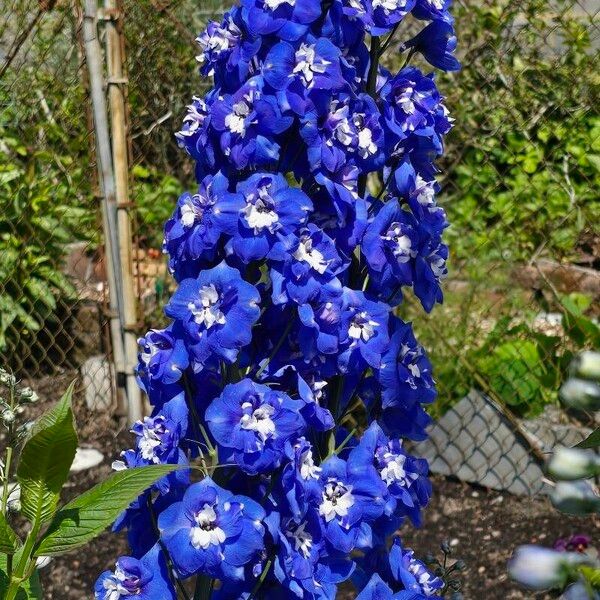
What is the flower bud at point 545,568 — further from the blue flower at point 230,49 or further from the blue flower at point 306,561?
the blue flower at point 230,49

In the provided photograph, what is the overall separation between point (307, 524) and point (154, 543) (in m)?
0.24

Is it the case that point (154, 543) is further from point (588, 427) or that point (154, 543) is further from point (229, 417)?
point (588, 427)

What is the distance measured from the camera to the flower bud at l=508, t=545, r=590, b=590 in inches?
28.6

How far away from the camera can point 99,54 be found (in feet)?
11.7

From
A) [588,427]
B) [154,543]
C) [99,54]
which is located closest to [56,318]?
[99,54]

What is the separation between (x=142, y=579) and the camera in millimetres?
1319

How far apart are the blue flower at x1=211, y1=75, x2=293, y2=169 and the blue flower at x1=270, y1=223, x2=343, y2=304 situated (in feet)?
0.37

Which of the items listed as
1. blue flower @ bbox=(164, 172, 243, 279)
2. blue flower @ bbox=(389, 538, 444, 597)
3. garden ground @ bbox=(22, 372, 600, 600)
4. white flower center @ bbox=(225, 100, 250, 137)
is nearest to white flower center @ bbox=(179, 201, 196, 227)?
blue flower @ bbox=(164, 172, 243, 279)

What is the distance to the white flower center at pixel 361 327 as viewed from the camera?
4.31 ft

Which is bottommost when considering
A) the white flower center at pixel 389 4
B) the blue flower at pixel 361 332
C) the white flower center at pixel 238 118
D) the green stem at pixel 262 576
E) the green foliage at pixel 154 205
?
the green foliage at pixel 154 205

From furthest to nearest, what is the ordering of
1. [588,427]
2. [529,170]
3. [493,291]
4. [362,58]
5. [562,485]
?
[529,170] < [493,291] < [588,427] < [362,58] < [562,485]

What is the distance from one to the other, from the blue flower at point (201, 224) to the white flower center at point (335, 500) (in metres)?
0.33

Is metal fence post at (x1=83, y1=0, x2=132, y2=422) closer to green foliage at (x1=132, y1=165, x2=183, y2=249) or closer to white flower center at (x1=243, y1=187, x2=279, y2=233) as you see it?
green foliage at (x1=132, y1=165, x2=183, y2=249)

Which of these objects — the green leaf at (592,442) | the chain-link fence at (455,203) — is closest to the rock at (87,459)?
the chain-link fence at (455,203)
